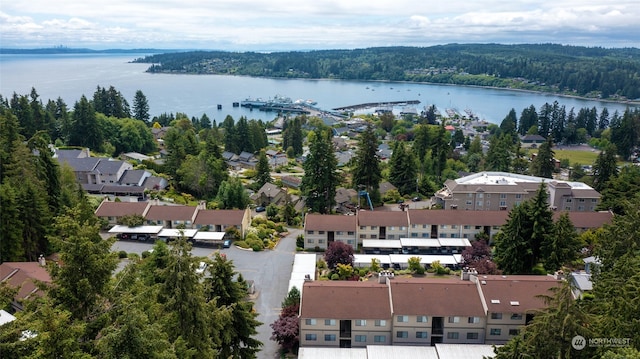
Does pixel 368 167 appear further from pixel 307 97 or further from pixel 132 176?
pixel 307 97

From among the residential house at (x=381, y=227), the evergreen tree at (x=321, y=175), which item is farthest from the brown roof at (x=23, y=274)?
the evergreen tree at (x=321, y=175)

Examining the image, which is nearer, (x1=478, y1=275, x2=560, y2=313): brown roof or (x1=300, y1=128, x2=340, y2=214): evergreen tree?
(x1=478, y1=275, x2=560, y2=313): brown roof

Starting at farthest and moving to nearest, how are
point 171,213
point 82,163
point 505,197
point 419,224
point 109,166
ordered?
point 82,163 < point 109,166 < point 505,197 < point 171,213 < point 419,224

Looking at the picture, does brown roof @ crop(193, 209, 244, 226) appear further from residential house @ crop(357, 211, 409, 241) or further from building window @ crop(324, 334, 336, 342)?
building window @ crop(324, 334, 336, 342)

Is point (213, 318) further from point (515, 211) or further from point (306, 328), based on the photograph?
point (515, 211)

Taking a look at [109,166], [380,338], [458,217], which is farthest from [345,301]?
[109,166]

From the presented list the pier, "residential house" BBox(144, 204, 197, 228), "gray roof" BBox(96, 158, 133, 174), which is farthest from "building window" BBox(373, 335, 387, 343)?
the pier

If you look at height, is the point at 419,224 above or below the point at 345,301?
below

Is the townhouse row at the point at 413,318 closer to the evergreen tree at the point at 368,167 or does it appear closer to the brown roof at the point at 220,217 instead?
the brown roof at the point at 220,217
